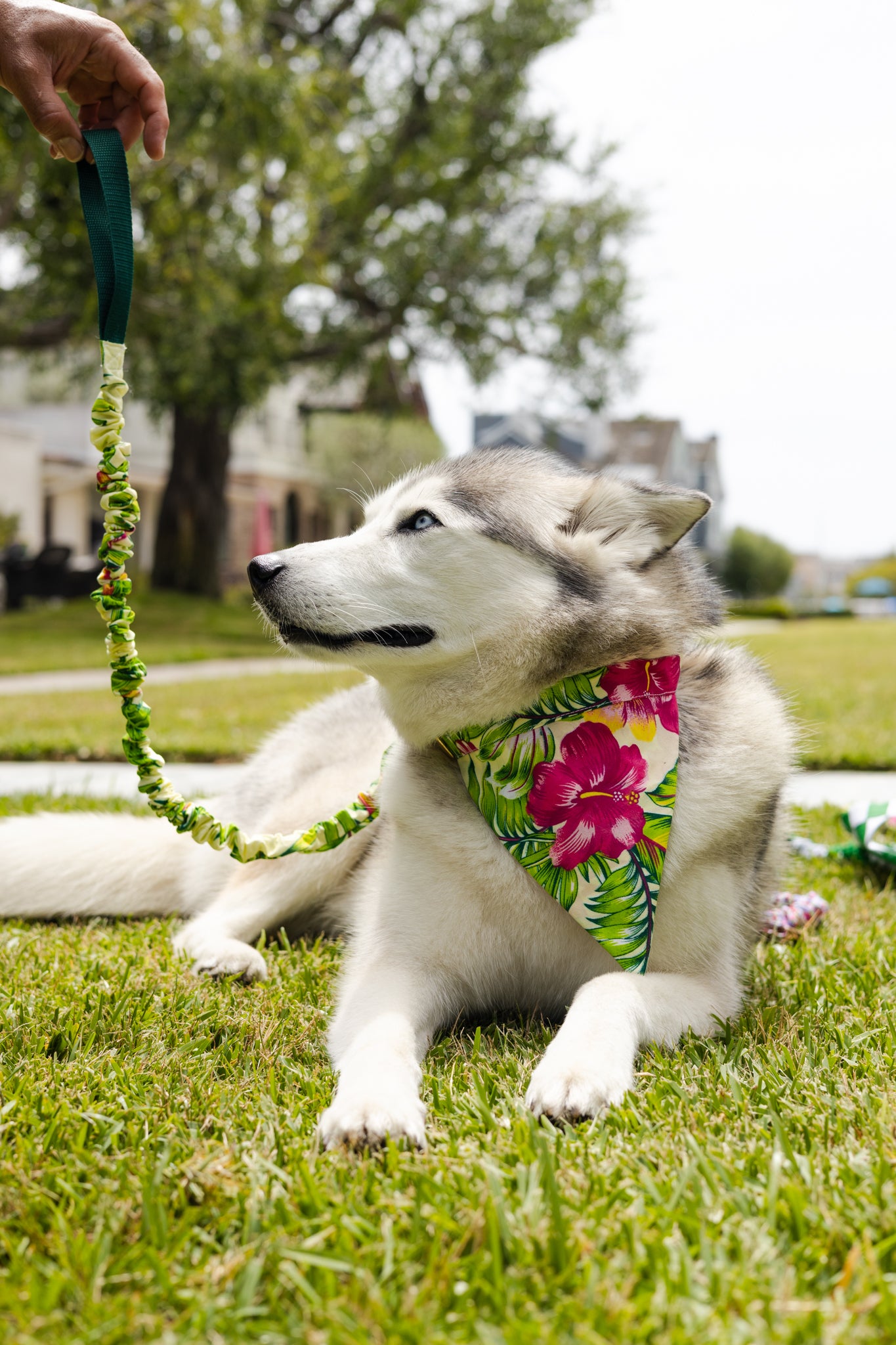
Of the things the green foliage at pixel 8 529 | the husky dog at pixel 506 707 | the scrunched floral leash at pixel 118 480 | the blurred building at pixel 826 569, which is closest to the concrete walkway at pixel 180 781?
the scrunched floral leash at pixel 118 480

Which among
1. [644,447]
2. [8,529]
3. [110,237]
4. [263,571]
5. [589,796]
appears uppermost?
[644,447]

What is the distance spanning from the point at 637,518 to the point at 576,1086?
46.0 inches

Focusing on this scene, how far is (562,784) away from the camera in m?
2.18

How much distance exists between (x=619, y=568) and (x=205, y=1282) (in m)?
1.51

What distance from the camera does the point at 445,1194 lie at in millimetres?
1456

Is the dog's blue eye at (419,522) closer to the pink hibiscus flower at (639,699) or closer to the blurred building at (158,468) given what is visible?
the pink hibiscus flower at (639,699)

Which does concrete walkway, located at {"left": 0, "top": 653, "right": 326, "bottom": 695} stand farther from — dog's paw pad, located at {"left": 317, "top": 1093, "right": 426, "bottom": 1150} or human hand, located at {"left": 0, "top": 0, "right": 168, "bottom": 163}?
dog's paw pad, located at {"left": 317, "top": 1093, "right": 426, "bottom": 1150}

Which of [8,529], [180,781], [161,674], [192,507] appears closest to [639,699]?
[180,781]

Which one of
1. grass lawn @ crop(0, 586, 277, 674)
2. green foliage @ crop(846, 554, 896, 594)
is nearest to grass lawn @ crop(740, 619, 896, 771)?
grass lawn @ crop(0, 586, 277, 674)

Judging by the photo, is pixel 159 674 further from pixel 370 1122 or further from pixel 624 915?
pixel 370 1122

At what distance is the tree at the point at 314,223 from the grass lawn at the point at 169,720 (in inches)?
243

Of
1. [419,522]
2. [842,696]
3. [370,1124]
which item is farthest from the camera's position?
[842,696]

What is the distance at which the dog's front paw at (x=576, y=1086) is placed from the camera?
1684mm

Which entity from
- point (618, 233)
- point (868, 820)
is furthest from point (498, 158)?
point (868, 820)
